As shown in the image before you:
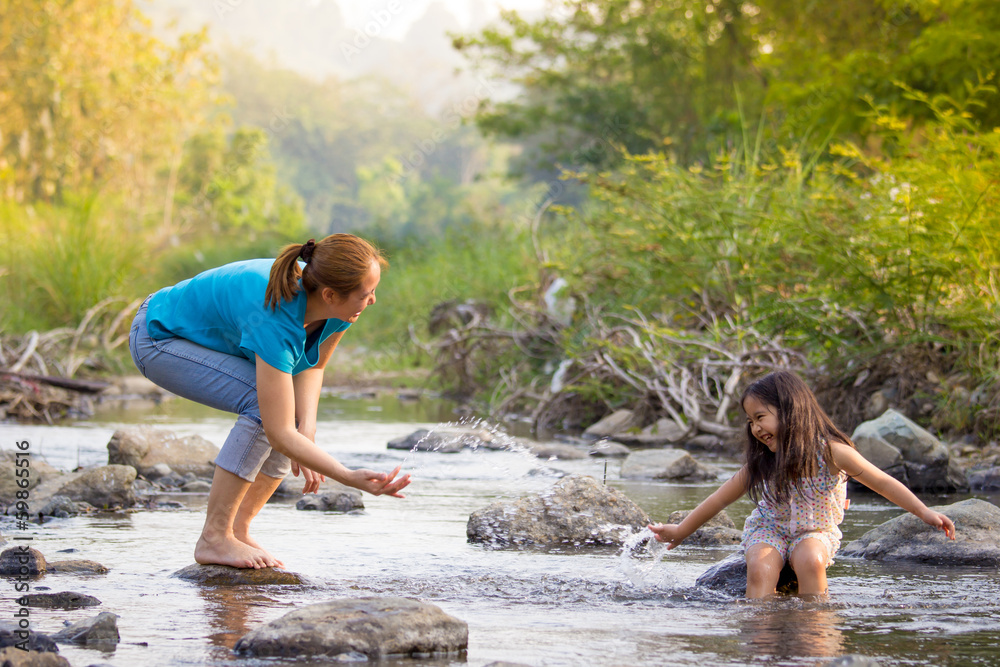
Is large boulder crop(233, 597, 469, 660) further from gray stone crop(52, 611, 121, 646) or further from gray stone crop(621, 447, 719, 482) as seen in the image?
gray stone crop(621, 447, 719, 482)

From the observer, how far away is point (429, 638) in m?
2.93

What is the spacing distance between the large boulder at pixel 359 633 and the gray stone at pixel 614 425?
19.6 ft

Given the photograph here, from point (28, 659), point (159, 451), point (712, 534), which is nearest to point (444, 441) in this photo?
point (159, 451)

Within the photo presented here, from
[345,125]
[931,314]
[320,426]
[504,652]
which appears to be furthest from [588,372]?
[345,125]

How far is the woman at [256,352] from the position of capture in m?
3.61

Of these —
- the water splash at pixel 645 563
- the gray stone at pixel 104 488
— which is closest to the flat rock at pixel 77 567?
the gray stone at pixel 104 488

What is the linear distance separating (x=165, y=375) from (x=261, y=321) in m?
0.63

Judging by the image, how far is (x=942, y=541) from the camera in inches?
173

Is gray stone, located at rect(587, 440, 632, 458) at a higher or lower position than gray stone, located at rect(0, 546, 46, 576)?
higher

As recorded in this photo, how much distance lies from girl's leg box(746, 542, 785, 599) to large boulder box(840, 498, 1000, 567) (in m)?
0.80

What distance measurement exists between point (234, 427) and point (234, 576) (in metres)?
0.53

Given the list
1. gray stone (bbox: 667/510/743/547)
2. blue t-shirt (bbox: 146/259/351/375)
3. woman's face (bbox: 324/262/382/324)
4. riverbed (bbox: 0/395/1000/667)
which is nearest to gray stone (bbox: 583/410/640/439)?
riverbed (bbox: 0/395/1000/667)

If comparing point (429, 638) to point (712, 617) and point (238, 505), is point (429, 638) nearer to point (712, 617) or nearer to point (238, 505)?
point (712, 617)

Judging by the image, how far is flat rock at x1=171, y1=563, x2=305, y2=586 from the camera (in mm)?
3789
